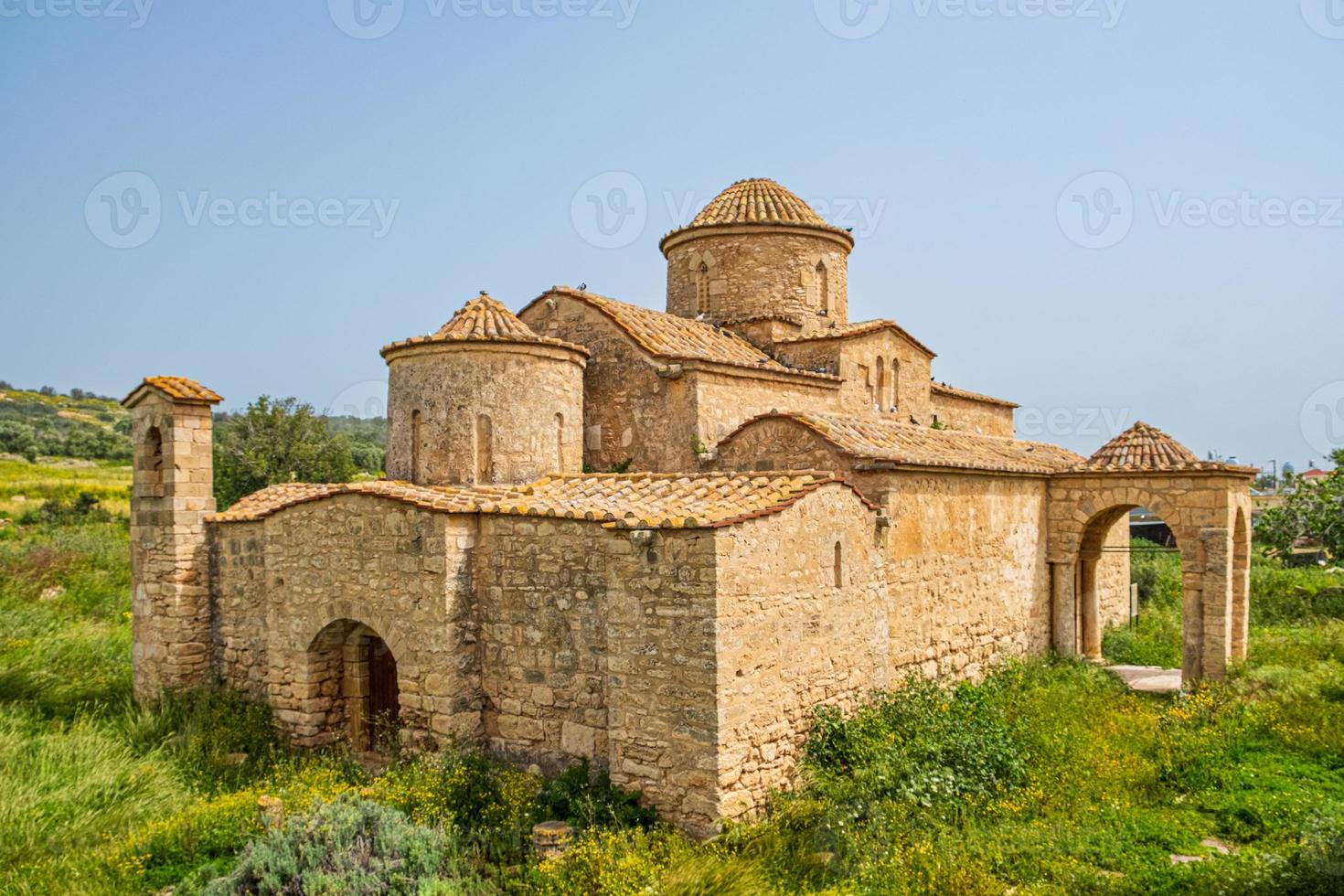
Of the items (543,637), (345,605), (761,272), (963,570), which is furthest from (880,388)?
(345,605)

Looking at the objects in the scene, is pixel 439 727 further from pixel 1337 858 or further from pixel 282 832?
pixel 1337 858

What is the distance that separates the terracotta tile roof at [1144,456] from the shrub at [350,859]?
1132cm

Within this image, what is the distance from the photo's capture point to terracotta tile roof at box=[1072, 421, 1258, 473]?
13.3 metres

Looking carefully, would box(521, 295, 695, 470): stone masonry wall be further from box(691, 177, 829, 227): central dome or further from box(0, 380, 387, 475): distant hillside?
box(0, 380, 387, 475): distant hillside

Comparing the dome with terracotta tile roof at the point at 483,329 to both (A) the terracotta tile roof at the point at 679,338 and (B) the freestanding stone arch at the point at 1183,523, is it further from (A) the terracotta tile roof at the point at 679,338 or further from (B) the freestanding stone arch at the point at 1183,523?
(B) the freestanding stone arch at the point at 1183,523

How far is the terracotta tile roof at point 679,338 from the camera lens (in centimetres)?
1300

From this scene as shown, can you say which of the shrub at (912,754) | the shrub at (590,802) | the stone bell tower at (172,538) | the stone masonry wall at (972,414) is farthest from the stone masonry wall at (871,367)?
the stone bell tower at (172,538)

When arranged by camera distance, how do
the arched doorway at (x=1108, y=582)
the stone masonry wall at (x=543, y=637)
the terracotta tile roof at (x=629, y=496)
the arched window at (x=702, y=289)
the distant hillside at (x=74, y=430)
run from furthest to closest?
the distant hillside at (x=74, y=430) < the arched window at (x=702, y=289) < the arched doorway at (x=1108, y=582) < the stone masonry wall at (x=543, y=637) < the terracotta tile roof at (x=629, y=496)

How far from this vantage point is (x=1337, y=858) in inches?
253

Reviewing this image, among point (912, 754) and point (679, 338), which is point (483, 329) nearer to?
point (679, 338)

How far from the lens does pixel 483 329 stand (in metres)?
11.4

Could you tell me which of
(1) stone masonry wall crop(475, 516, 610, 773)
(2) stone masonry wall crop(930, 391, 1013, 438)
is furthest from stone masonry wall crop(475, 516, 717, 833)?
(2) stone masonry wall crop(930, 391, 1013, 438)

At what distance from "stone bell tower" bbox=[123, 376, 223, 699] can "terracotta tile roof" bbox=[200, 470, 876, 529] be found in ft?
5.76

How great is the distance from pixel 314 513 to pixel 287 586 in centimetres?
113
